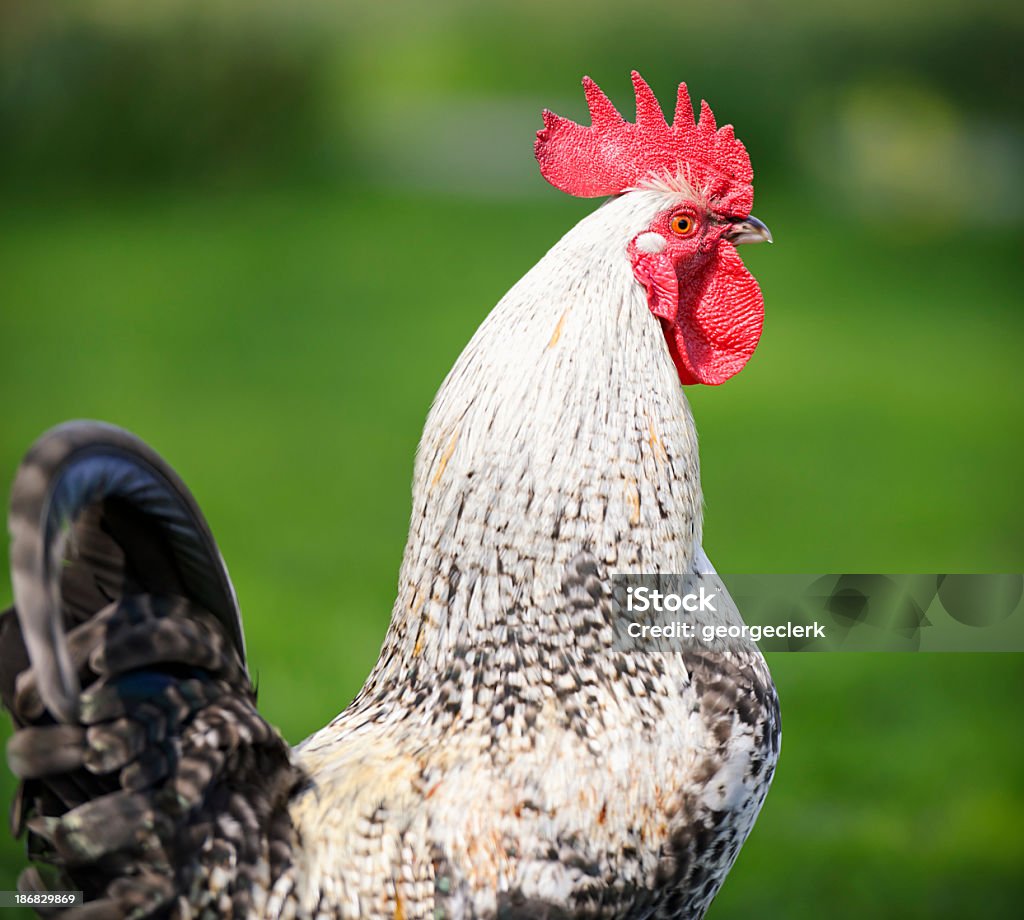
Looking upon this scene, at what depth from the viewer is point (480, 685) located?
193 centimetres

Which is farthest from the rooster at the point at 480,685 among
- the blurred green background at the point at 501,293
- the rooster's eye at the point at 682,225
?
the blurred green background at the point at 501,293

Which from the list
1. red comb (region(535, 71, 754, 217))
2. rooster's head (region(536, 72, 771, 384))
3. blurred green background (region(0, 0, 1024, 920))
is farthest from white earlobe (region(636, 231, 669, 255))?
blurred green background (region(0, 0, 1024, 920))

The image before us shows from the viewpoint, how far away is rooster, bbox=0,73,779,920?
5.63 ft

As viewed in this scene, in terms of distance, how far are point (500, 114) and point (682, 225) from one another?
12.0 meters

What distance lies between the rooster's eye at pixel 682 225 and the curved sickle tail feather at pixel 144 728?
965 millimetres

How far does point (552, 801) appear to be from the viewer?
1.83 meters

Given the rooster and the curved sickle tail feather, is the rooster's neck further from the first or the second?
the curved sickle tail feather

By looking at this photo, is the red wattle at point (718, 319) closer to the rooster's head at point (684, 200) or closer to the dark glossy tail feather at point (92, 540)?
the rooster's head at point (684, 200)

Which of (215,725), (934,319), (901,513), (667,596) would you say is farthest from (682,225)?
(934,319)

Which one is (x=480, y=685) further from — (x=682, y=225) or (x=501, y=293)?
(x=501, y=293)

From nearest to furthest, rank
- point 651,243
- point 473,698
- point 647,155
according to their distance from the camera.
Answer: point 473,698
point 651,243
point 647,155

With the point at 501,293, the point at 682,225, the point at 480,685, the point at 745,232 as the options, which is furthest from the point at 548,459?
the point at 501,293

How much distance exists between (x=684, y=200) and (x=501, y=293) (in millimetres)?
6945

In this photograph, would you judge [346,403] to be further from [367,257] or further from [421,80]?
[421,80]
